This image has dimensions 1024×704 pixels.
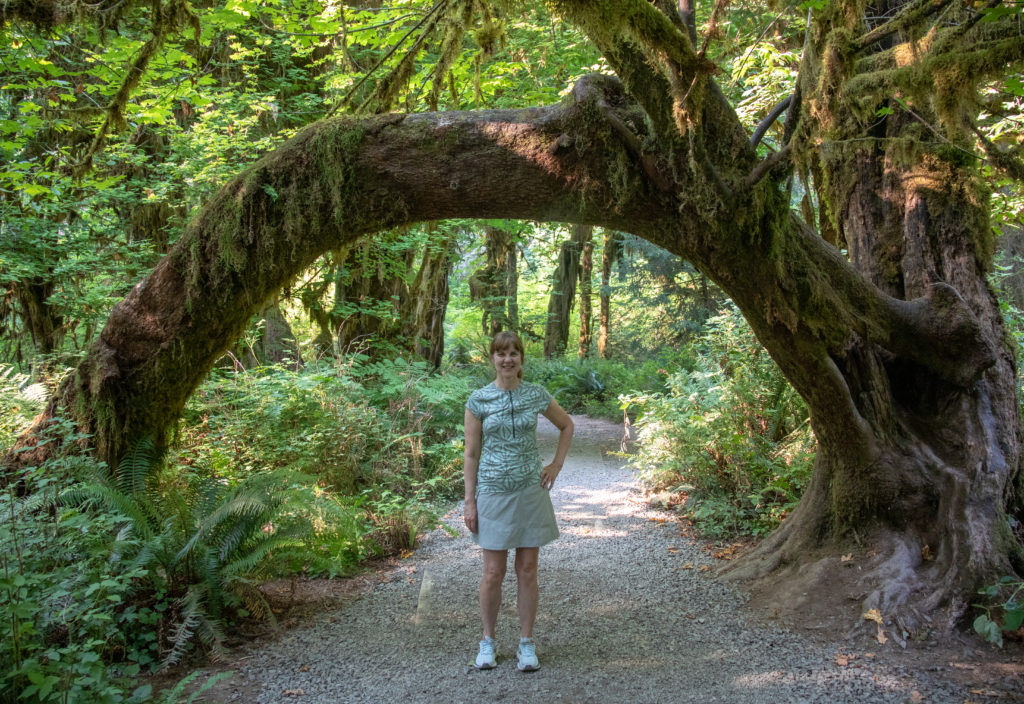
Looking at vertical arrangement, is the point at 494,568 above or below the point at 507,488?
below

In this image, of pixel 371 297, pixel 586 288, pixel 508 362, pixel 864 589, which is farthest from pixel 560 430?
pixel 586 288

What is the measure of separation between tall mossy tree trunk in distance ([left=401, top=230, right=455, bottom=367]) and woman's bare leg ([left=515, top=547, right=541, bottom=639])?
30.5 feet

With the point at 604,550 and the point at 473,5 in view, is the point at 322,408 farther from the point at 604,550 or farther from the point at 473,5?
the point at 473,5

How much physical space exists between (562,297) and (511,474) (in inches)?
760

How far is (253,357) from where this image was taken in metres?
9.97

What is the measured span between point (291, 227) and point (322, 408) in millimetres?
3518

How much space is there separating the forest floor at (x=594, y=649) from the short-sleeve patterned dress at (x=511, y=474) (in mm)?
855

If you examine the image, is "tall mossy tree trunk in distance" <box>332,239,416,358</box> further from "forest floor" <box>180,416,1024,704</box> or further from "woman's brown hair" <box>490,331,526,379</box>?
"woman's brown hair" <box>490,331,526,379</box>

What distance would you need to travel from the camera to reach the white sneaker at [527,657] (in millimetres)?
3912

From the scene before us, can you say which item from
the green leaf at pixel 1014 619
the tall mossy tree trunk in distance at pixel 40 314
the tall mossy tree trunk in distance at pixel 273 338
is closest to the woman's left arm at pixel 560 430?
the green leaf at pixel 1014 619

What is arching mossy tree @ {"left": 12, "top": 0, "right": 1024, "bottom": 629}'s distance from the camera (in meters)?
3.73

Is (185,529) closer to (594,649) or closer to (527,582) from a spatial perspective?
(527,582)

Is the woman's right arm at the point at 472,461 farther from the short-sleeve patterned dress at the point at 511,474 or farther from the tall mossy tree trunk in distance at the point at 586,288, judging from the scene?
the tall mossy tree trunk in distance at the point at 586,288

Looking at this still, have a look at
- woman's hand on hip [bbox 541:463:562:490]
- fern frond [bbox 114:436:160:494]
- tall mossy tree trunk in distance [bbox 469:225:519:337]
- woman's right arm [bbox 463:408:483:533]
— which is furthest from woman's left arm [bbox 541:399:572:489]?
tall mossy tree trunk in distance [bbox 469:225:519:337]
